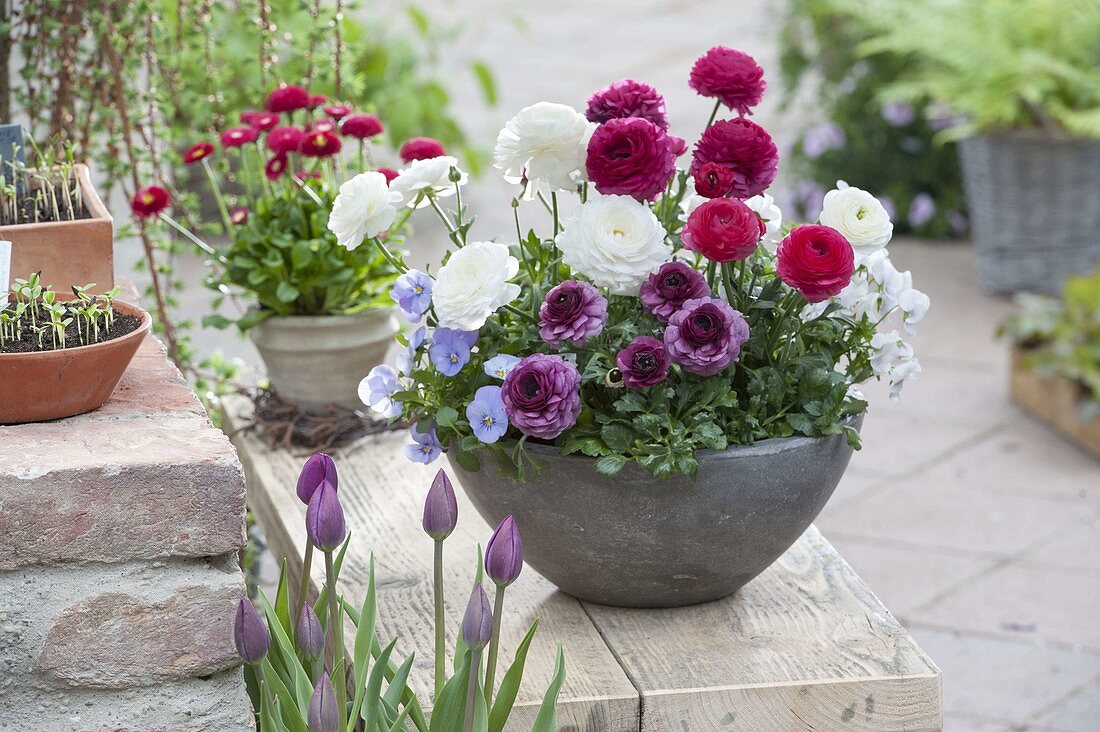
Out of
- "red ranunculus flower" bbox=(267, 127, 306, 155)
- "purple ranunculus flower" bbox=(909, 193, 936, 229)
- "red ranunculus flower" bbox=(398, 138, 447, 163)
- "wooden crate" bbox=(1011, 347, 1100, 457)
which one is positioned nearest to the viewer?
"red ranunculus flower" bbox=(398, 138, 447, 163)

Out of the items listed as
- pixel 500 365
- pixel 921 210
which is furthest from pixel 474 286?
pixel 921 210

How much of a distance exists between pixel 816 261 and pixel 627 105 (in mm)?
266

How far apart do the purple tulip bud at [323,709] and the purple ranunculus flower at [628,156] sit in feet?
1.70

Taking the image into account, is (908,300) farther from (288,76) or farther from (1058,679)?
(288,76)

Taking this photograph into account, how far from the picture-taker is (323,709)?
978 mm

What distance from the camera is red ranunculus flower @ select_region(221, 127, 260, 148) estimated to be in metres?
1.86

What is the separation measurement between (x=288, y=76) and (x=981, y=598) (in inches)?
100

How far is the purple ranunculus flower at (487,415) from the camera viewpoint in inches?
49.6

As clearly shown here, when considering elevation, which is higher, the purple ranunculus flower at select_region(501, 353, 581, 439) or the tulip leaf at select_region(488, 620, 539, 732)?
the purple ranunculus flower at select_region(501, 353, 581, 439)

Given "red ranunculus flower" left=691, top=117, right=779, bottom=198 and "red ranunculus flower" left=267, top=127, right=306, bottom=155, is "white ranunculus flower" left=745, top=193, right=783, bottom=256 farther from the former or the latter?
"red ranunculus flower" left=267, top=127, right=306, bottom=155

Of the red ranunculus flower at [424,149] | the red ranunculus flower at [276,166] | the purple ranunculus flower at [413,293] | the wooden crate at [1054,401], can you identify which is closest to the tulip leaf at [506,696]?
the purple ranunculus flower at [413,293]

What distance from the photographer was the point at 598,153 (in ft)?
4.10

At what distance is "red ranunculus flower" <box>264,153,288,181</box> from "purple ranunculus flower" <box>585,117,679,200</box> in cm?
73

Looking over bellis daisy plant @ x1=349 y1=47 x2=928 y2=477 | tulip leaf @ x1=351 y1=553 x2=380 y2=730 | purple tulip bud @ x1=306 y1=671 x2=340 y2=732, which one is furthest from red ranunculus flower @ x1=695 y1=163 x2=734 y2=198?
purple tulip bud @ x1=306 y1=671 x2=340 y2=732
